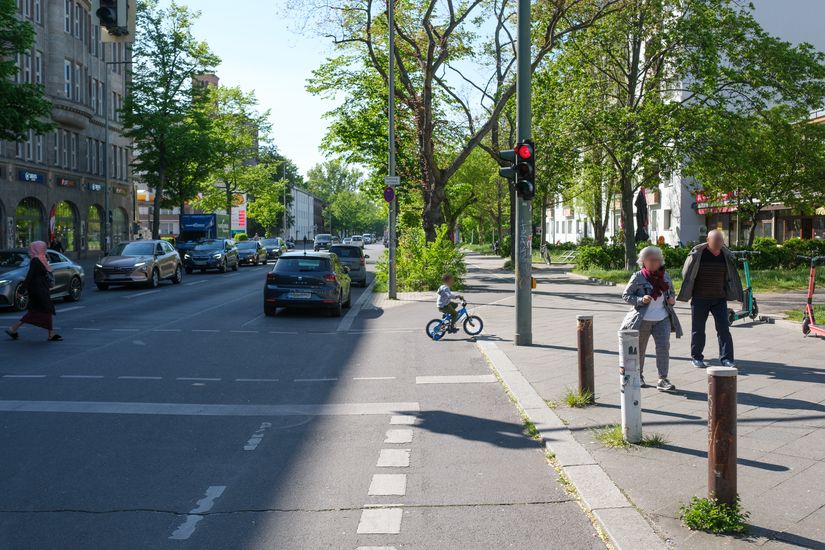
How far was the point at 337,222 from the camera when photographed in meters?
160

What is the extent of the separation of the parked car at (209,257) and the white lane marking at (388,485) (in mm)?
35190

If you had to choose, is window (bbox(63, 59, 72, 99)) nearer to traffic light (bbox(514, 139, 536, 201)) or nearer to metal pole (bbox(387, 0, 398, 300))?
metal pole (bbox(387, 0, 398, 300))

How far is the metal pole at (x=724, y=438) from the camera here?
4.59 metres

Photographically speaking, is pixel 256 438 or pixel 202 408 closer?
pixel 256 438

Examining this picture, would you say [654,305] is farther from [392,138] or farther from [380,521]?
[392,138]

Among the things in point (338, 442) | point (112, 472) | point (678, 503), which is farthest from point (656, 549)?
point (112, 472)

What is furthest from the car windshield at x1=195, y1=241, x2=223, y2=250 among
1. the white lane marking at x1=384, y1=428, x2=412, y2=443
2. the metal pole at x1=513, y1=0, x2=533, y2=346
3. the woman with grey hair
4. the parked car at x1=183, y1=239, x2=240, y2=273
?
the white lane marking at x1=384, y1=428, x2=412, y2=443

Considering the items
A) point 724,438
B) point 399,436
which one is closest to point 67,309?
point 399,436

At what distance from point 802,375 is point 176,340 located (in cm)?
923

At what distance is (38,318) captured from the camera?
515 inches

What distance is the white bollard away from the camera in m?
6.22

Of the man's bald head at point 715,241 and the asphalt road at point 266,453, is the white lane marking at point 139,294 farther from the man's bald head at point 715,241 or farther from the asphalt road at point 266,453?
the man's bald head at point 715,241

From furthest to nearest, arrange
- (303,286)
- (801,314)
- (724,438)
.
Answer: (303,286), (801,314), (724,438)

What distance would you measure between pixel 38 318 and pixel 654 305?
9418 mm
